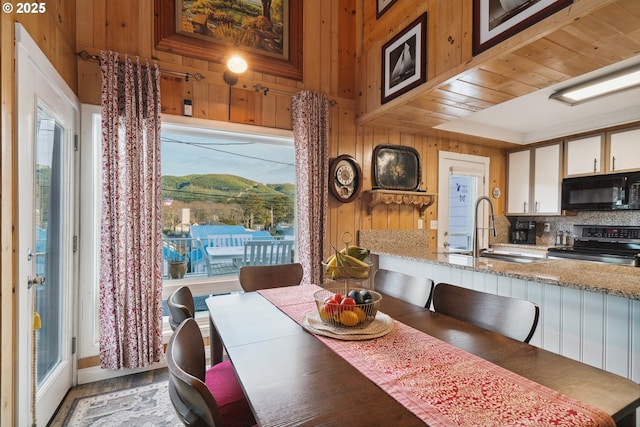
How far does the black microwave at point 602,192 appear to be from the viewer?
346 centimetres

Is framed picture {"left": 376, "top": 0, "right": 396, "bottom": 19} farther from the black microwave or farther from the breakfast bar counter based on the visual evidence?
the black microwave

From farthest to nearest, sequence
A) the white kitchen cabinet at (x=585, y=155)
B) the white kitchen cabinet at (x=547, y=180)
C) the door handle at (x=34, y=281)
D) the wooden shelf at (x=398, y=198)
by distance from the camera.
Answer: the white kitchen cabinet at (x=547, y=180) < the white kitchen cabinet at (x=585, y=155) < the wooden shelf at (x=398, y=198) < the door handle at (x=34, y=281)

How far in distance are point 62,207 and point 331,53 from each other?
2.76 m

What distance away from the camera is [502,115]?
143 inches

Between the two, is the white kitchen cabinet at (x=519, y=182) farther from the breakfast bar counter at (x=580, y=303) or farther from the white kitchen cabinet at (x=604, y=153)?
the breakfast bar counter at (x=580, y=303)

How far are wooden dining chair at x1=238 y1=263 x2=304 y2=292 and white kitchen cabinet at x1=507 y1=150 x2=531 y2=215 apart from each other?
12.2ft

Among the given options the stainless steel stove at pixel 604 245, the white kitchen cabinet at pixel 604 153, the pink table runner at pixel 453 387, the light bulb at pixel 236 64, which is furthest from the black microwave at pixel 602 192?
the light bulb at pixel 236 64

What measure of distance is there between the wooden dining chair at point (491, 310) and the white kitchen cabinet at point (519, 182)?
3.66 metres

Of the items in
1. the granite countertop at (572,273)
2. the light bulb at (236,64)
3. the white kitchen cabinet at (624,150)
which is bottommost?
the granite countertop at (572,273)

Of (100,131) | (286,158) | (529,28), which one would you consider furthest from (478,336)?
(100,131)

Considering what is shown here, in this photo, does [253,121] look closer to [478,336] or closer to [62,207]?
[62,207]

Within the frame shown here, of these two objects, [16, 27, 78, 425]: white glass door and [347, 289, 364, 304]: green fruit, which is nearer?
[347, 289, 364, 304]: green fruit

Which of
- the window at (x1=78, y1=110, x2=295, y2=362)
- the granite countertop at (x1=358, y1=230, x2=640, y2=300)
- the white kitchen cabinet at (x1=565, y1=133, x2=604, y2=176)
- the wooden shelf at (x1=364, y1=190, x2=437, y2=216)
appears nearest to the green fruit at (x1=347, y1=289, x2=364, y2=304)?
the granite countertop at (x1=358, y1=230, x2=640, y2=300)

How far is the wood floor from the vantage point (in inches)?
82.5
